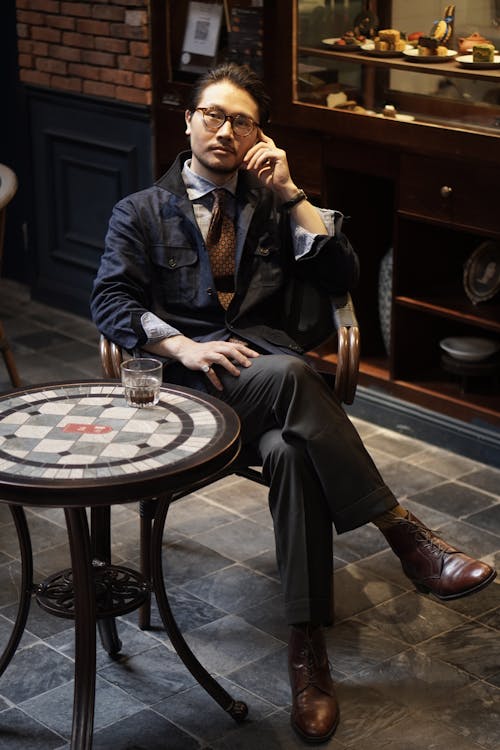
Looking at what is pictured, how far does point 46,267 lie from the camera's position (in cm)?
564

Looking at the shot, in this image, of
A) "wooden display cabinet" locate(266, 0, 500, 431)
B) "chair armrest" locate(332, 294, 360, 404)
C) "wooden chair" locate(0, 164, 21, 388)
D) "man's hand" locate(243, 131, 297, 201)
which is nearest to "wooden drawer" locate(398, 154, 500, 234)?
"wooden display cabinet" locate(266, 0, 500, 431)

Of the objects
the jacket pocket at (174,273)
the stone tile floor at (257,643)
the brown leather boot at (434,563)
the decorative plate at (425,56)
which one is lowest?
the stone tile floor at (257,643)

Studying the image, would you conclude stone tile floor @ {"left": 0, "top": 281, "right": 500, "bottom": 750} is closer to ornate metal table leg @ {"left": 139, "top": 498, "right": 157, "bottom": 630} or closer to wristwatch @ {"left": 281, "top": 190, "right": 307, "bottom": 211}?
ornate metal table leg @ {"left": 139, "top": 498, "right": 157, "bottom": 630}

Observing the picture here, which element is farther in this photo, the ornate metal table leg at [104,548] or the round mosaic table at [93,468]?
the ornate metal table leg at [104,548]

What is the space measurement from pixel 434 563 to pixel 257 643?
0.47 m

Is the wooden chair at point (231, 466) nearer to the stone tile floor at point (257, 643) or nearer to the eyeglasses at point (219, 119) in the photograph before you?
the stone tile floor at point (257, 643)

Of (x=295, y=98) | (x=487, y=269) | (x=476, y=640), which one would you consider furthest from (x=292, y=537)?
(x=295, y=98)

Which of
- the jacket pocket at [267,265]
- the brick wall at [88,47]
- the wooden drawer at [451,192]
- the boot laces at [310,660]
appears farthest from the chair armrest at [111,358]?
the brick wall at [88,47]

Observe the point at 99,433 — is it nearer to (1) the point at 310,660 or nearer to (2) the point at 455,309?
(1) the point at 310,660

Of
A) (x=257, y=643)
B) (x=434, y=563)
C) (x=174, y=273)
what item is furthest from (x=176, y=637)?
(x=174, y=273)

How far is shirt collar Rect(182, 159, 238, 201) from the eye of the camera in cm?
312

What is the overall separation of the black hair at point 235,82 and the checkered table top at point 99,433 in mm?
845

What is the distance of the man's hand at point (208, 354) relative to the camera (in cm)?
285

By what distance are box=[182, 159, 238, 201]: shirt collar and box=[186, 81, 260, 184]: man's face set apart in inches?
1.7
